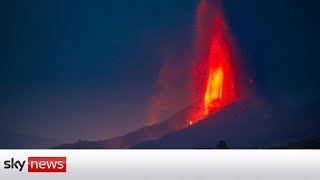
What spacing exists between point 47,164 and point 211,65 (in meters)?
2.10

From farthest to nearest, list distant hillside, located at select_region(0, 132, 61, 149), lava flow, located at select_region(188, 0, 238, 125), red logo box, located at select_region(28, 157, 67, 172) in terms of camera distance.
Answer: lava flow, located at select_region(188, 0, 238, 125) < distant hillside, located at select_region(0, 132, 61, 149) < red logo box, located at select_region(28, 157, 67, 172)

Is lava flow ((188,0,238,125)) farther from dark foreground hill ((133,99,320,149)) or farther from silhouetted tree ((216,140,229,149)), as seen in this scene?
silhouetted tree ((216,140,229,149))

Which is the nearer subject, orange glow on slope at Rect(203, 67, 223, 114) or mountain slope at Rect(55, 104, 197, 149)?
mountain slope at Rect(55, 104, 197, 149)

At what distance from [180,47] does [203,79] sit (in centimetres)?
43

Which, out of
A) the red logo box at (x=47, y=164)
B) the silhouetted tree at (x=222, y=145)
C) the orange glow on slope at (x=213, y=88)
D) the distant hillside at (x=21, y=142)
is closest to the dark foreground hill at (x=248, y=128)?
the silhouetted tree at (x=222, y=145)

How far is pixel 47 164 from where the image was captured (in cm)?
638

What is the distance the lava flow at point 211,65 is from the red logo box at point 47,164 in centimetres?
146

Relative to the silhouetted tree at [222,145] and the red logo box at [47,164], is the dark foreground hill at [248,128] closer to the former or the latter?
the silhouetted tree at [222,145]

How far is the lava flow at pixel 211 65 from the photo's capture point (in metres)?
6.88

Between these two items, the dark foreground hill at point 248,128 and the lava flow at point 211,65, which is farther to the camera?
the lava flow at point 211,65

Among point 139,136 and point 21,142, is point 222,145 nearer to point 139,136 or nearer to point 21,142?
point 139,136

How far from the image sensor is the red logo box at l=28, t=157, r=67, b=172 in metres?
6.35

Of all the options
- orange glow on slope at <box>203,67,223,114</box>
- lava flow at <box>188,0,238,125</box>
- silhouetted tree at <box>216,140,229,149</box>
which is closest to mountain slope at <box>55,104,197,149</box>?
lava flow at <box>188,0,238,125</box>

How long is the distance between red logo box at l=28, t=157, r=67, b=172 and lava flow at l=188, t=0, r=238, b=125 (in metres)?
1.46
